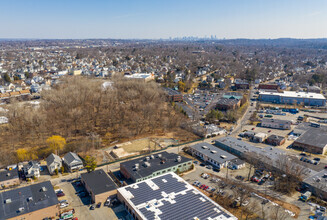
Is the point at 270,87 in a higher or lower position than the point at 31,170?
higher

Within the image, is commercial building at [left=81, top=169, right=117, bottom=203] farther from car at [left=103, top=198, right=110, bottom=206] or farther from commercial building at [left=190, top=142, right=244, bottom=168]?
commercial building at [left=190, top=142, right=244, bottom=168]

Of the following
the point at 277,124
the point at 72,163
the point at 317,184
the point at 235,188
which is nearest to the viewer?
the point at 317,184

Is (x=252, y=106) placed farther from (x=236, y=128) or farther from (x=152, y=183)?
(x=152, y=183)

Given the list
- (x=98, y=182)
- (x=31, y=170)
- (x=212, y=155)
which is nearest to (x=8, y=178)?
(x=31, y=170)

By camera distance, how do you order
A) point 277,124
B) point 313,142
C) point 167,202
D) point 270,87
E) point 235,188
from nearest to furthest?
point 167,202 → point 235,188 → point 313,142 → point 277,124 → point 270,87

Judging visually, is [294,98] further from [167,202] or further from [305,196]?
[167,202]

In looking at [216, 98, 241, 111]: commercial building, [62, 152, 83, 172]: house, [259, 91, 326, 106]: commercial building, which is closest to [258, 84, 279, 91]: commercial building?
[259, 91, 326, 106]: commercial building

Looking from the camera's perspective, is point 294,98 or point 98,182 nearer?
point 98,182
